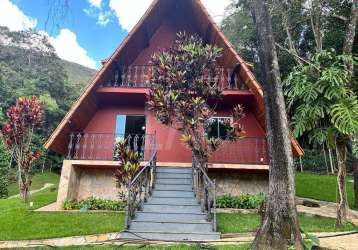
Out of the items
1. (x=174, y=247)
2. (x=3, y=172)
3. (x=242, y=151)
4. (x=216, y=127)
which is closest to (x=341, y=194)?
(x=242, y=151)

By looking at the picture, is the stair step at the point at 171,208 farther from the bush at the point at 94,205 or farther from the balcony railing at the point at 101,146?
the balcony railing at the point at 101,146

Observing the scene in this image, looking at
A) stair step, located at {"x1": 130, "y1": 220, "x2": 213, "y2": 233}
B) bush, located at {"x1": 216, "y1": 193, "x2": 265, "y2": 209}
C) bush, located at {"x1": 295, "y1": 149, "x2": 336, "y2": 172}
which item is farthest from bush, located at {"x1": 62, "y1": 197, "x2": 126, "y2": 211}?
bush, located at {"x1": 295, "y1": 149, "x2": 336, "y2": 172}

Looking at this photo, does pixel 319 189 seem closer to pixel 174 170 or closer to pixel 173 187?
pixel 174 170

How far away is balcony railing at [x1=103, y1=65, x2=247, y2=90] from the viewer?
10.7 metres

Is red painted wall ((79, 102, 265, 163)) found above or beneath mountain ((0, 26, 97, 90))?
beneath

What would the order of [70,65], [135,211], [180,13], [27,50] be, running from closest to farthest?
[135,211], [180,13], [27,50], [70,65]

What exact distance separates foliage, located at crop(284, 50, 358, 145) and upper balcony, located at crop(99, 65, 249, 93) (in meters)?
2.90

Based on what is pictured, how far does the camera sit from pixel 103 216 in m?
8.08

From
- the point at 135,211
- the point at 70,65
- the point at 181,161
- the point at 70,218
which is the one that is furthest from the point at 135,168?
the point at 70,65

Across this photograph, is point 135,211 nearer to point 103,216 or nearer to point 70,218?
point 103,216

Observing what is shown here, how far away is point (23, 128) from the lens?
10508 mm

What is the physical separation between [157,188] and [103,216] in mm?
1730

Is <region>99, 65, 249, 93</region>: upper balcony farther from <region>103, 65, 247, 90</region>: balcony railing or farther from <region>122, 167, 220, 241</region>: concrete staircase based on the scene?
<region>122, 167, 220, 241</region>: concrete staircase

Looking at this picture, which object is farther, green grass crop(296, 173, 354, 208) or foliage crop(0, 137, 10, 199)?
foliage crop(0, 137, 10, 199)
